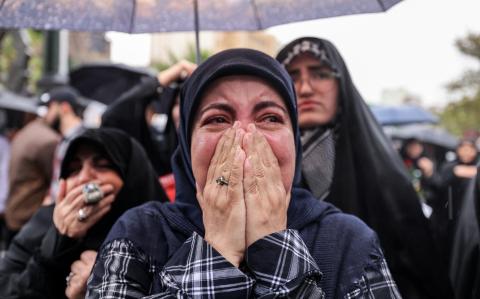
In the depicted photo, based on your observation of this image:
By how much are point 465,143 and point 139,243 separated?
7.70 meters

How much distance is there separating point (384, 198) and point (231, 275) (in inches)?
49.8

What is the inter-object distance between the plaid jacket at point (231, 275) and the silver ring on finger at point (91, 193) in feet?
2.14

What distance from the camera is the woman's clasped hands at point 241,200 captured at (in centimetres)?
148

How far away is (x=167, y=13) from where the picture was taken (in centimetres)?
255

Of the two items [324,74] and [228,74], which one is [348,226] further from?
[324,74]

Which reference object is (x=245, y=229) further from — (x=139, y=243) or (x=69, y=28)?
(x=69, y=28)

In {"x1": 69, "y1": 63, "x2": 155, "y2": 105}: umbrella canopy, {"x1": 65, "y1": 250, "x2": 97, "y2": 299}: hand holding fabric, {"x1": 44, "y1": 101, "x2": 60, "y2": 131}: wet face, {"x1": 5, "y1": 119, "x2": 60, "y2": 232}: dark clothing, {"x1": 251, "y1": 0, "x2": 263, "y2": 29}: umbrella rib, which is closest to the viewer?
{"x1": 65, "y1": 250, "x2": 97, "y2": 299}: hand holding fabric

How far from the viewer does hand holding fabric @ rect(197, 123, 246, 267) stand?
1.48m

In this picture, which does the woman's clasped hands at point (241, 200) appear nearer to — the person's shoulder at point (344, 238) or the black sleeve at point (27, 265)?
the person's shoulder at point (344, 238)

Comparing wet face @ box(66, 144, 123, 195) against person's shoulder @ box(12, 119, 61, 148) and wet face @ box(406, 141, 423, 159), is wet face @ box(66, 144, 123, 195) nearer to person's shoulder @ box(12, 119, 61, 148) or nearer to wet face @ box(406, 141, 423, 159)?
person's shoulder @ box(12, 119, 61, 148)

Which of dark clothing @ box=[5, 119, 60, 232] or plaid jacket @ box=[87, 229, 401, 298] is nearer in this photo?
plaid jacket @ box=[87, 229, 401, 298]

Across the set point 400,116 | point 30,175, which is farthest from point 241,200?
point 400,116

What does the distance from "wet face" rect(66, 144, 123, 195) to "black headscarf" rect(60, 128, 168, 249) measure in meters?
0.02

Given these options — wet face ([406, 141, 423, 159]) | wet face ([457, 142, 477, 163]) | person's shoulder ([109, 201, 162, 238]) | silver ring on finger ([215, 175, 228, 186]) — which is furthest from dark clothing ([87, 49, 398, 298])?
wet face ([406, 141, 423, 159])
